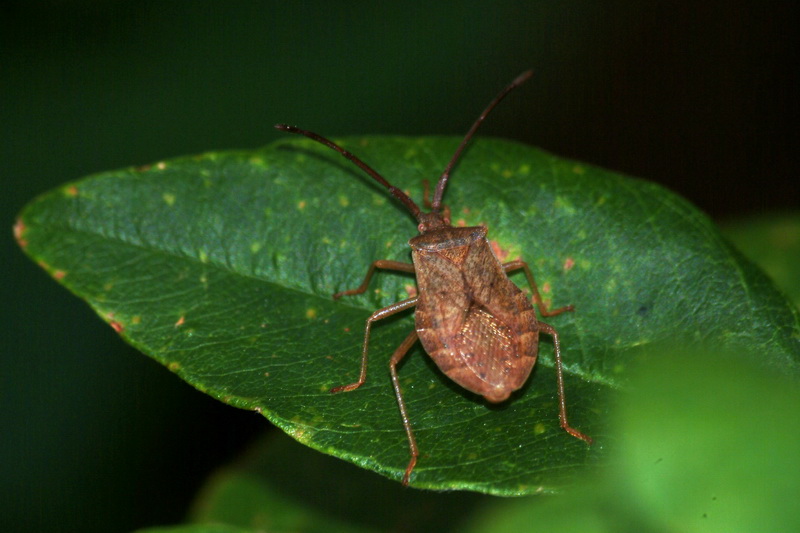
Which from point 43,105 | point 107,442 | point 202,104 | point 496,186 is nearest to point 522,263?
point 496,186

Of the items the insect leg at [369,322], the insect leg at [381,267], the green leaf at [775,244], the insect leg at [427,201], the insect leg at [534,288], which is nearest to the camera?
the insect leg at [369,322]

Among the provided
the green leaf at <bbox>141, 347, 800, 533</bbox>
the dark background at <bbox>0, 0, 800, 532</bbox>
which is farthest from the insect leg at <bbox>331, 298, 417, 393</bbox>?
the green leaf at <bbox>141, 347, 800, 533</bbox>

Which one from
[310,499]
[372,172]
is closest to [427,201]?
[372,172]

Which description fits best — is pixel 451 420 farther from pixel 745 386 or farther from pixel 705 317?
pixel 745 386

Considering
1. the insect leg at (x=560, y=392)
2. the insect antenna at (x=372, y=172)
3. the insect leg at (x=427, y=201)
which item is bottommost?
the insect leg at (x=560, y=392)

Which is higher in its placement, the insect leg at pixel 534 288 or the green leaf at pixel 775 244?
the insect leg at pixel 534 288

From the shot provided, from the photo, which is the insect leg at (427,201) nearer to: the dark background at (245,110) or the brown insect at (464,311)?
the brown insect at (464,311)

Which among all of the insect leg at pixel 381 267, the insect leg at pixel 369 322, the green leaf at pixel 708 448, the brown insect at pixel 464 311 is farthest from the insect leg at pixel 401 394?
the green leaf at pixel 708 448
